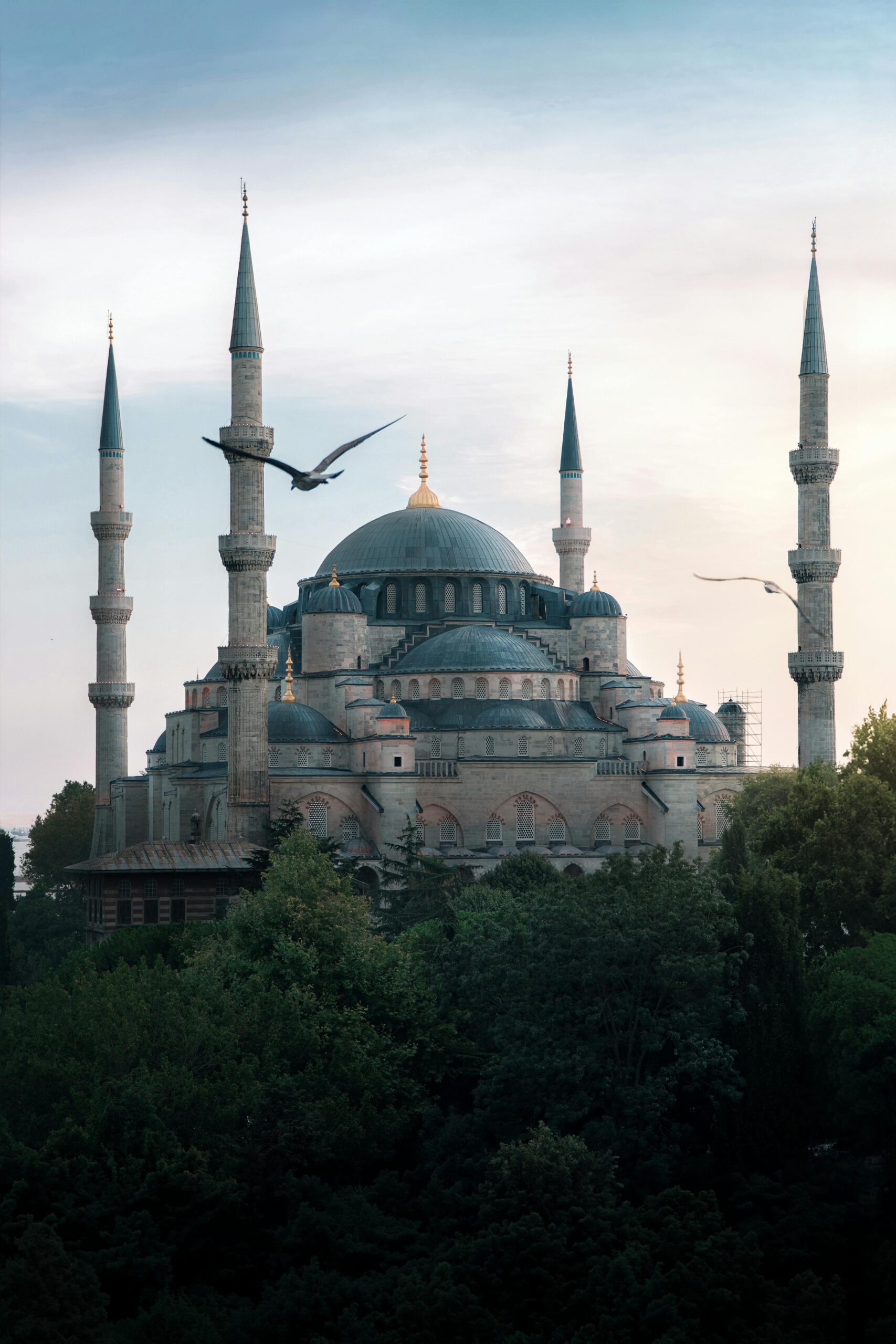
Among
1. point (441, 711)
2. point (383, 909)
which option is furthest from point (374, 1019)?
point (441, 711)

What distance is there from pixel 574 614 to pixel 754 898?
2338 centimetres

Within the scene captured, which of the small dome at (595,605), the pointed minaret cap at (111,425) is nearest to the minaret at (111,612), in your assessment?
the pointed minaret cap at (111,425)

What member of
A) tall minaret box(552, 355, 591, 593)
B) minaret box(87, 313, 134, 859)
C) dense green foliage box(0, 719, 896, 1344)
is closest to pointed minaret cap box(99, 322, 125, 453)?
minaret box(87, 313, 134, 859)

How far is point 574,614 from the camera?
162ft

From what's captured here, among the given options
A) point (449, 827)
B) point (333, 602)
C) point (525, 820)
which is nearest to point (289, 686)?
point (333, 602)

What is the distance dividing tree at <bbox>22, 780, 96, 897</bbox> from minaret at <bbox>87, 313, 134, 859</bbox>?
27.0 feet

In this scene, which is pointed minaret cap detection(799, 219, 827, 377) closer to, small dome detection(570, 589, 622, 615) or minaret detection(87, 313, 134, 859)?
small dome detection(570, 589, 622, 615)

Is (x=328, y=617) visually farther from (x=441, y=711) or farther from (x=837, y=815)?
(x=837, y=815)

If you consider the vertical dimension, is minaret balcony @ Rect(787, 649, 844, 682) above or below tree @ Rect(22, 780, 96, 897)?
above

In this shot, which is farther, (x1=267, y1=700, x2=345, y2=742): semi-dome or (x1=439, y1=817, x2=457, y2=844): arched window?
(x1=439, y1=817, x2=457, y2=844): arched window

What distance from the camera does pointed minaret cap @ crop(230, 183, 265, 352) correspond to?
42.7 metres

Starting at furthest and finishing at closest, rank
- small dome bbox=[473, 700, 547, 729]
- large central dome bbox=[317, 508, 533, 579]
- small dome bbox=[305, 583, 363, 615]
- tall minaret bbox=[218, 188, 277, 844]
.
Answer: large central dome bbox=[317, 508, 533, 579]
small dome bbox=[305, 583, 363, 615]
small dome bbox=[473, 700, 547, 729]
tall minaret bbox=[218, 188, 277, 844]

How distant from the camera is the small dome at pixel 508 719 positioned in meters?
43.9

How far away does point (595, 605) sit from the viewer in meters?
49.3
